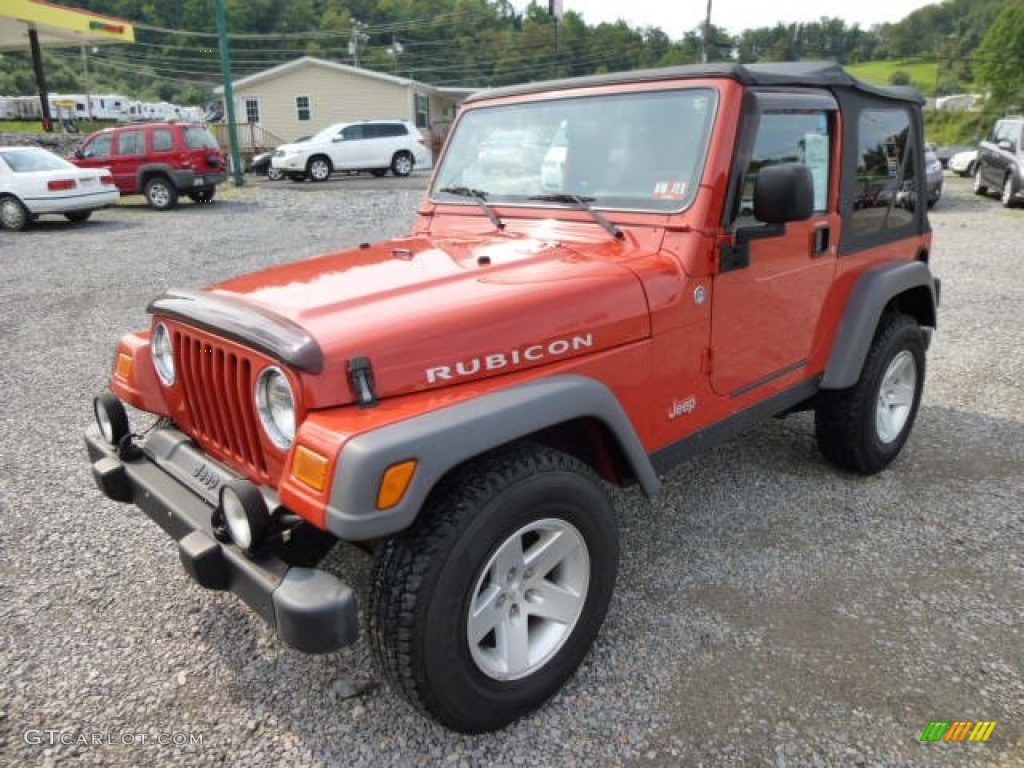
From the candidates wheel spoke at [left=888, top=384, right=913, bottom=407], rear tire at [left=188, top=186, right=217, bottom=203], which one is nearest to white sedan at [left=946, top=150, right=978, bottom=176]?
rear tire at [left=188, top=186, right=217, bottom=203]

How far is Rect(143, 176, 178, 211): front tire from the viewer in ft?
50.9

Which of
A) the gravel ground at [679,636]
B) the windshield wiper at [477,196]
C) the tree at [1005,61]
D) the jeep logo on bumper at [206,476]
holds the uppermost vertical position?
the tree at [1005,61]

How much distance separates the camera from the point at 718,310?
9.45 ft

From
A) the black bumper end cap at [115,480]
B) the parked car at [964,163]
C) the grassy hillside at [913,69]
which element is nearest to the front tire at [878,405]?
the black bumper end cap at [115,480]

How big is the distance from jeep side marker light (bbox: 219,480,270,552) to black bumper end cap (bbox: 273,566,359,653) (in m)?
0.18

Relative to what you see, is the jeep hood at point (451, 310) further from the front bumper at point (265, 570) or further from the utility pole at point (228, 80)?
the utility pole at point (228, 80)

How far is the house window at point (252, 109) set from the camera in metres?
33.8

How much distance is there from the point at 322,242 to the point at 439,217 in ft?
28.0

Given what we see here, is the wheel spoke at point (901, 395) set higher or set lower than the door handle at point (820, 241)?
lower

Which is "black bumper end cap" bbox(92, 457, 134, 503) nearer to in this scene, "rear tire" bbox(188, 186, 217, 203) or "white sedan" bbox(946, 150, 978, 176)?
"rear tire" bbox(188, 186, 217, 203)

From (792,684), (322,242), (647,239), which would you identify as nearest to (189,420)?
(647,239)

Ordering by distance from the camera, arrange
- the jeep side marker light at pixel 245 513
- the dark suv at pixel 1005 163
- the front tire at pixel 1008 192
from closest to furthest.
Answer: the jeep side marker light at pixel 245 513, the dark suv at pixel 1005 163, the front tire at pixel 1008 192

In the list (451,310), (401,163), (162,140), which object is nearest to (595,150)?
(451,310)

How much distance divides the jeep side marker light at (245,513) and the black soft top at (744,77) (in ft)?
6.86
